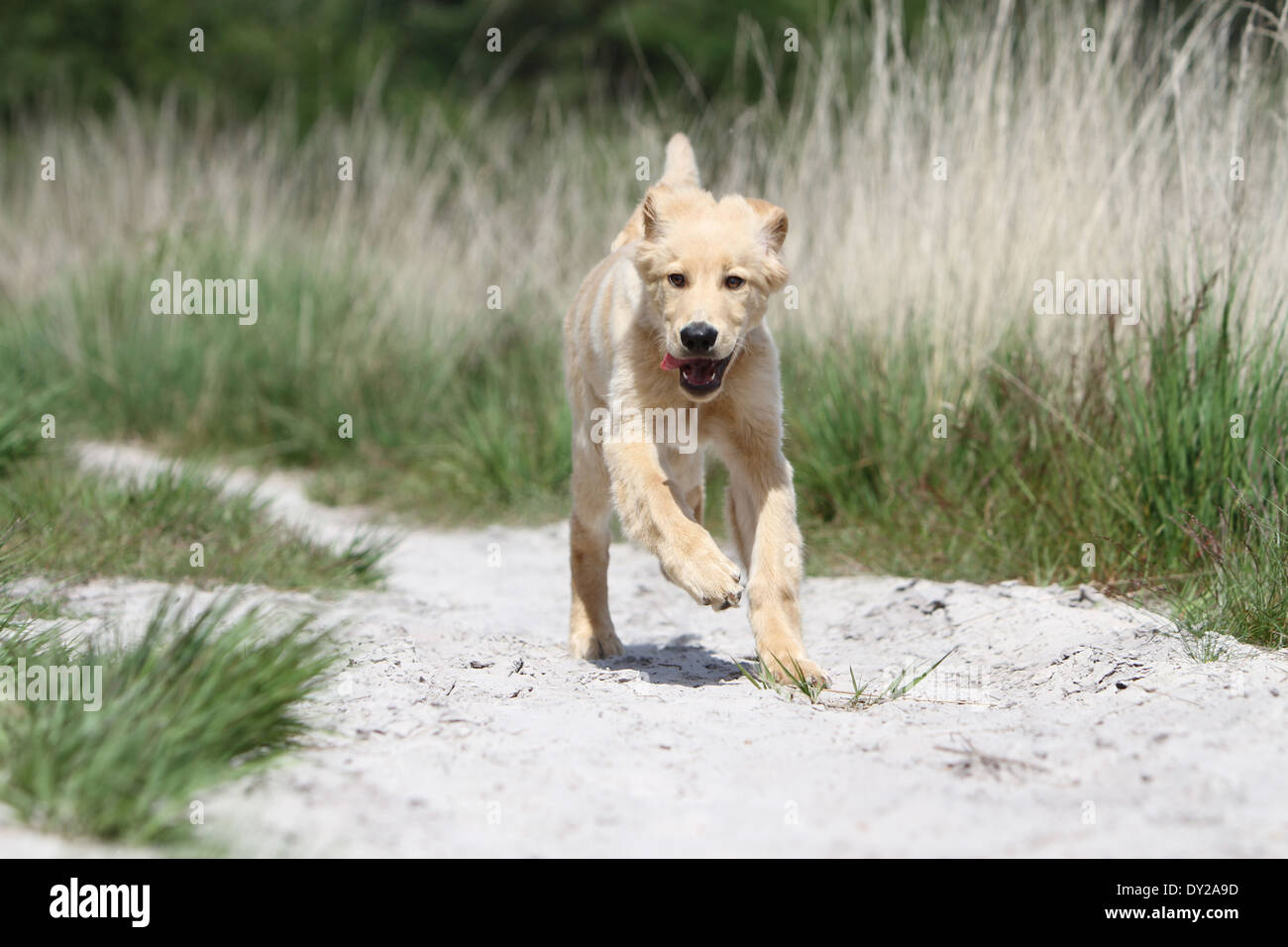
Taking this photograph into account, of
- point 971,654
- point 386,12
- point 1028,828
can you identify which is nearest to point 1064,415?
point 971,654

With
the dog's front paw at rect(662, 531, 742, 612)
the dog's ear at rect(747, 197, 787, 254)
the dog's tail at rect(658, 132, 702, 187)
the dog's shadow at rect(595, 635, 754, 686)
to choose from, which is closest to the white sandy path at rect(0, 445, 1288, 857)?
the dog's shadow at rect(595, 635, 754, 686)

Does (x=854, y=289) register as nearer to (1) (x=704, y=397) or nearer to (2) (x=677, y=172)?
(2) (x=677, y=172)

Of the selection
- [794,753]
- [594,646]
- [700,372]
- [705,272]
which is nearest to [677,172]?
[705,272]

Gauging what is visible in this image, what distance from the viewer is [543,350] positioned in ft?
25.6

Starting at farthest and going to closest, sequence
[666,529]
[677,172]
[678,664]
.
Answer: [677,172] < [678,664] < [666,529]

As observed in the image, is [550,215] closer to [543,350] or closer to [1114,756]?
[543,350]

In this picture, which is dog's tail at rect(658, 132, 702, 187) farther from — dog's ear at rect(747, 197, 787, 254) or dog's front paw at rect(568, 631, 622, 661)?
dog's front paw at rect(568, 631, 622, 661)

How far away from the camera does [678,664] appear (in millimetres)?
4379

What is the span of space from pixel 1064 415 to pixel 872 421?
2.89 ft

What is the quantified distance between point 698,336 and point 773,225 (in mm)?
622

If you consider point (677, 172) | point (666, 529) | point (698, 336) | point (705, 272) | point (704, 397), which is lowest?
point (666, 529)

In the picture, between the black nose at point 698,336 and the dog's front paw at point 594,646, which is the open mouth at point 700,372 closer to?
the black nose at point 698,336

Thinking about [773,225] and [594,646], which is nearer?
[773,225]

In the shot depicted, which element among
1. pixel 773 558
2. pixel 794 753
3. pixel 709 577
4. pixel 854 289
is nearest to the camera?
pixel 794 753
